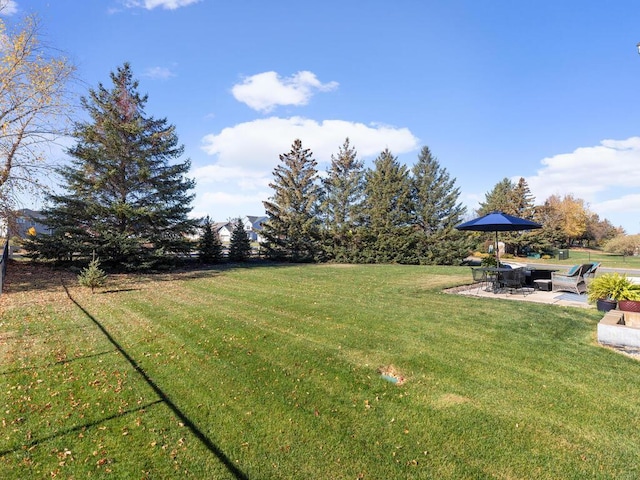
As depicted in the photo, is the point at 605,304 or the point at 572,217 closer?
the point at 605,304

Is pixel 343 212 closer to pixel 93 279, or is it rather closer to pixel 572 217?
pixel 93 279

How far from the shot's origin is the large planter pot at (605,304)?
6.46 metres

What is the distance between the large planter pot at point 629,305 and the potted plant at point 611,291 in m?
0.24

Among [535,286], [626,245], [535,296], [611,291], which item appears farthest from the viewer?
[626,245]

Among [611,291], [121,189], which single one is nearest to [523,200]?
[611,291]

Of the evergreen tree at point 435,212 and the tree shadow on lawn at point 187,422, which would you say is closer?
the tree shadow on lawn at point 187,422

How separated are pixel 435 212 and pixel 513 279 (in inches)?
559

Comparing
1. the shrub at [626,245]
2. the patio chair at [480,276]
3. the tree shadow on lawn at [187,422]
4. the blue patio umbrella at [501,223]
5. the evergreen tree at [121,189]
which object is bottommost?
the tree shadow on lawn at [187,422]

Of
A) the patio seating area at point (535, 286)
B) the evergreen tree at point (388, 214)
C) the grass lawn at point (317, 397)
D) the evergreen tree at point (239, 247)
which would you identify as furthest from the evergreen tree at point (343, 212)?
the grass lawn at point (317, 397)

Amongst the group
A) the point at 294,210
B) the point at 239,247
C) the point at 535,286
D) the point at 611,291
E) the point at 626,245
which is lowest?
the point at 535,286

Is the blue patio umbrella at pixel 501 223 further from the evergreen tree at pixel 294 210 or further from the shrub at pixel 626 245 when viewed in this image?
the shrub at pixel 626 245

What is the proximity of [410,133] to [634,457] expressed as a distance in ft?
68.7

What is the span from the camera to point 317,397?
3758mm

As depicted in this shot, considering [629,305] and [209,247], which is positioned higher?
[209,247]
